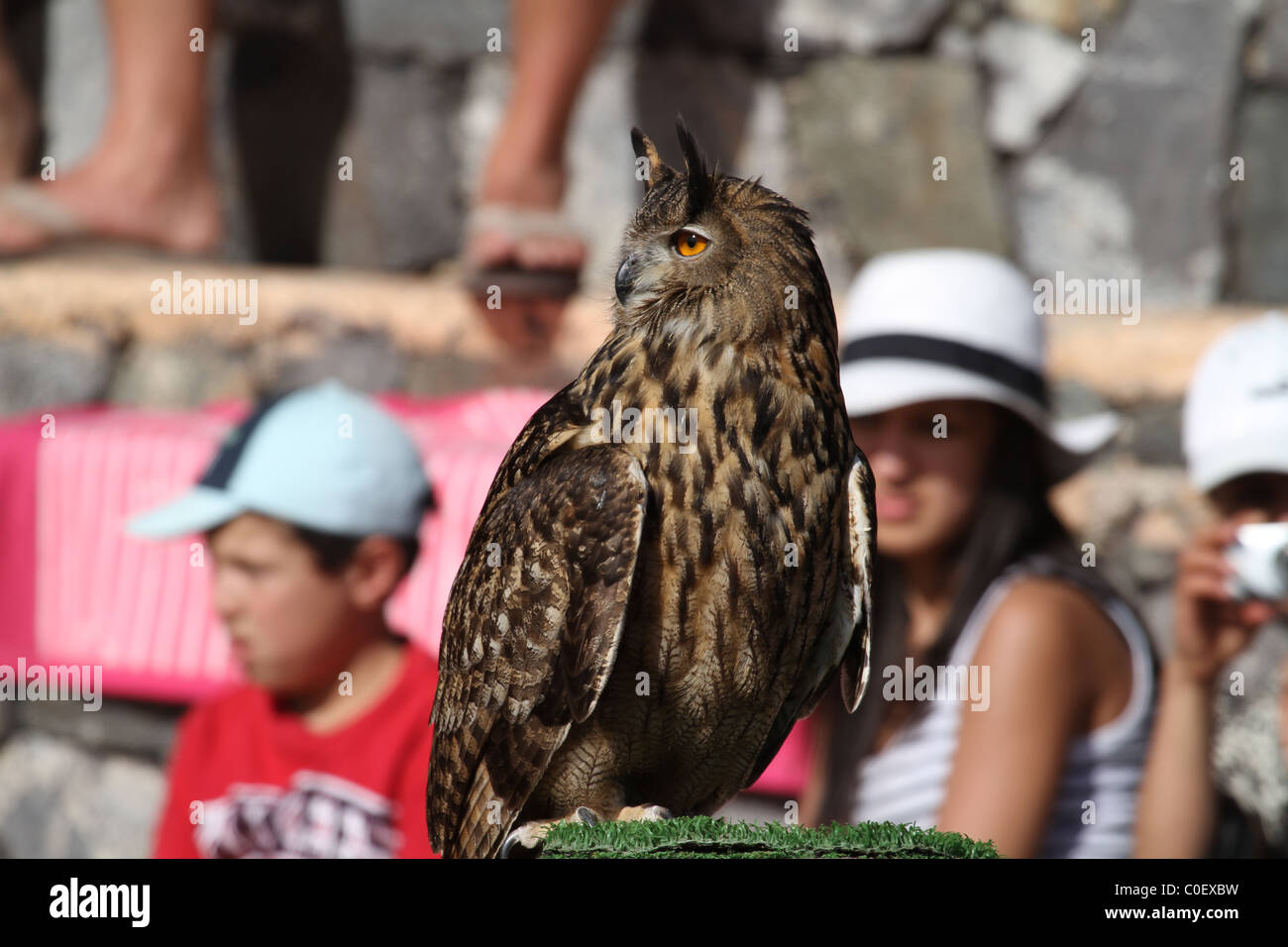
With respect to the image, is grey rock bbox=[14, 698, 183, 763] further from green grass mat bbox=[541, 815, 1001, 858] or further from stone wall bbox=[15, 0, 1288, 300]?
green grass mat bbox=[541, 815, 1001, 858]

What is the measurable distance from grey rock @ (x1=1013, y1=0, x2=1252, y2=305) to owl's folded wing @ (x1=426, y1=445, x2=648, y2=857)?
397cm

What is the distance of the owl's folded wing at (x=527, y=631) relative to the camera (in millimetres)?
1502

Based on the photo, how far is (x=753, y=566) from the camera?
1.52 meters

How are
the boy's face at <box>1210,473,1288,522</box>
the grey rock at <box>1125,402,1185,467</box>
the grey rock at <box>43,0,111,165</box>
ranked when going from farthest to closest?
1. the grey rock at <box>43,0,111,165</box>
2. the grey rock at <box>1125,402,1185,467</box>
3. the boy's face at <box>1210,473,1288,522</box>

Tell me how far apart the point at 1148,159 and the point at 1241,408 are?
7.33ft

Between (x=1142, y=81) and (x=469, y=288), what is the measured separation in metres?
2.63

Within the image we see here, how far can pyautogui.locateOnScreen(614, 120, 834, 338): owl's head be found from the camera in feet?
4.89

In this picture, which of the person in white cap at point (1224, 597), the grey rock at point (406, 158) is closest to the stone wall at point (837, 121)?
the grey rock at point (406, 158)

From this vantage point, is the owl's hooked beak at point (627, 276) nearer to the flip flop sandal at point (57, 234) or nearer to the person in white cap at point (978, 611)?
the person in white cap at point (978, 611)

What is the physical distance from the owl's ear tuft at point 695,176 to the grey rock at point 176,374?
10.1 feet

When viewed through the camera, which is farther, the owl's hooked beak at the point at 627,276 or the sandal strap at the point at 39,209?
the sandal strap at the point at 39,209

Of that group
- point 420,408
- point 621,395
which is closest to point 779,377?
point 621,395

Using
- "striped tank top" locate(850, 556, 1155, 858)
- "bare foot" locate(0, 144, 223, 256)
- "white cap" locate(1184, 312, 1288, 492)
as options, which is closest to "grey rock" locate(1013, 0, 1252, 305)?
"white cap" locate(1184, 312, 1288, 492)
